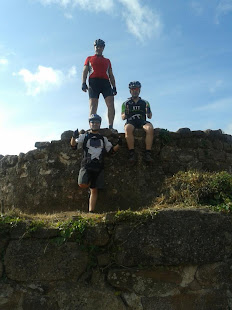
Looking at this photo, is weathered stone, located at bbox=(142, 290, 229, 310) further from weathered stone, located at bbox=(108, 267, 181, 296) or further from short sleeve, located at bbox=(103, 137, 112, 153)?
short sleeve, located at bbox=(103, 137, 112, 153)

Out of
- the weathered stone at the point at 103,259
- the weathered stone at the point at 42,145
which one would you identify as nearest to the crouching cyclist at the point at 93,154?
the weathered stone at the point at 42,145

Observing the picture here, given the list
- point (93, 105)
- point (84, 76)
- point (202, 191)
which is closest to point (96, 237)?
point (202, 191)

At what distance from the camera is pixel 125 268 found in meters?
3.48

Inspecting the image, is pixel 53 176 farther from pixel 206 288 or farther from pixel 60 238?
pixel 206 288

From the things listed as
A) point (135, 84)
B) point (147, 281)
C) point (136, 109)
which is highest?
point (135, 84)

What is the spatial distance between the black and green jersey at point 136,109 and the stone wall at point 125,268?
9.40ft

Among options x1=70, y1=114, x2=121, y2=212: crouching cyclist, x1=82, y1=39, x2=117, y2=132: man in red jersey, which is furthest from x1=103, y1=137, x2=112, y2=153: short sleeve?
x1=82, y1=39, x2=117, y2=132: man in red jersey

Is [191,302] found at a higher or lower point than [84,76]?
lower

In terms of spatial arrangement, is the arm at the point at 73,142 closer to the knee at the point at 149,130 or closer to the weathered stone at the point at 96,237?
the knee at the point at 149,130

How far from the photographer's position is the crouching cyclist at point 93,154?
5.01 m

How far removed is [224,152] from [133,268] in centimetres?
347

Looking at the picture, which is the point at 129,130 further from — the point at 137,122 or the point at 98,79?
the point at 98,79

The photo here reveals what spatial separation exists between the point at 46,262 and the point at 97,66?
4.42 metres

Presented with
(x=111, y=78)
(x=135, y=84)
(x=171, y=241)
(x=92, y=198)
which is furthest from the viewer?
(x=111, y=78)
